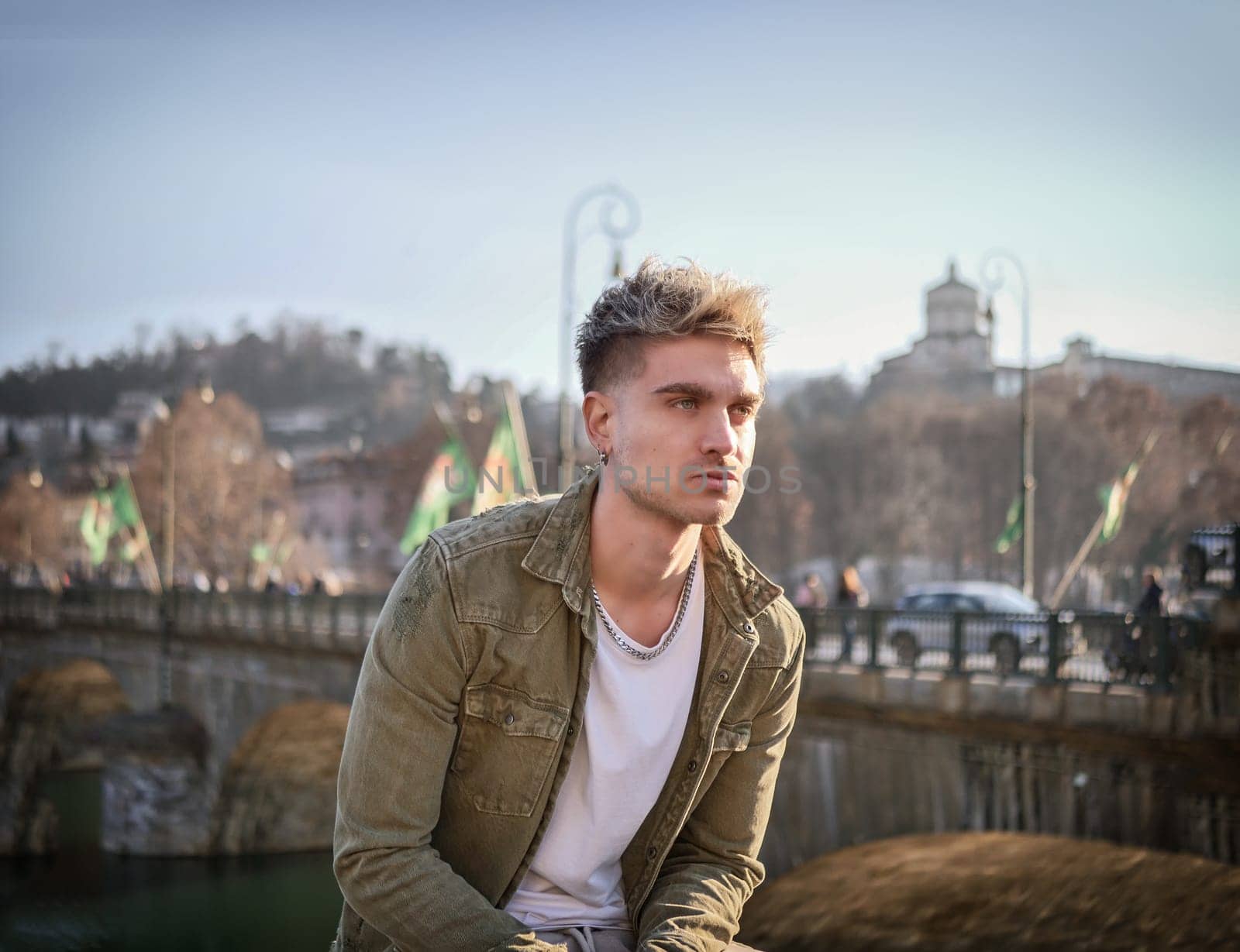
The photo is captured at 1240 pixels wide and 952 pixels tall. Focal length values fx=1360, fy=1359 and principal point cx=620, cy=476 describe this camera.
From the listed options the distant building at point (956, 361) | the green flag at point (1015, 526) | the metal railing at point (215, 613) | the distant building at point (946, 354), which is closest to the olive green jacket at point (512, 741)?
the green flag at point (1015, 526)

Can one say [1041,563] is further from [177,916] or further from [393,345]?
[393,345]

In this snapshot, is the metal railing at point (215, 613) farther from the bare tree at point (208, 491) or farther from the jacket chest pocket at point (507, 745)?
the jacket chest pocket at point (507, 745)

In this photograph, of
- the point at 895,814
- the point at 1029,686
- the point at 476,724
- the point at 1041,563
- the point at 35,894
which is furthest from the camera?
the point at 1041,563

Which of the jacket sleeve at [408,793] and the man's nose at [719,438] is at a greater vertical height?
the man's nose at [719,438]

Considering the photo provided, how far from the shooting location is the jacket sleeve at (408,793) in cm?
247

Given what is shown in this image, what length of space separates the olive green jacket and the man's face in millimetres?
209

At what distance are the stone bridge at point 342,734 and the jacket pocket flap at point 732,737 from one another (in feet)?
28.9

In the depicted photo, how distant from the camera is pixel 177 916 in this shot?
24047mm

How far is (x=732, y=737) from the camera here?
275cm

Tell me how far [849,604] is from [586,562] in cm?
1490

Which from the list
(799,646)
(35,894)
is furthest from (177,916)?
(799,646)

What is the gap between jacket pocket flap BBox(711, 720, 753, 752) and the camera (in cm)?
272

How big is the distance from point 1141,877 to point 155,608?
24.1 meters

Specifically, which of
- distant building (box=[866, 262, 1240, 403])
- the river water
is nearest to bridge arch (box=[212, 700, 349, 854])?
the river water
